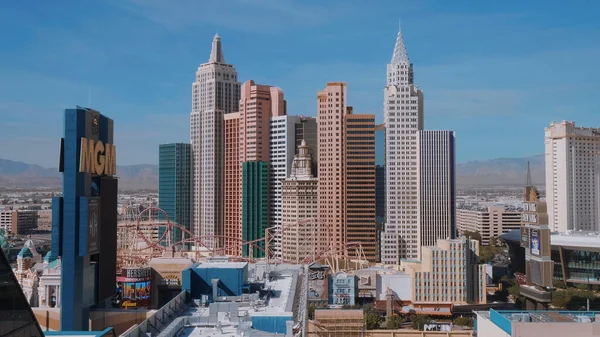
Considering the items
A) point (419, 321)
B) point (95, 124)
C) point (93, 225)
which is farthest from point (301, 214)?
point (93, 225)

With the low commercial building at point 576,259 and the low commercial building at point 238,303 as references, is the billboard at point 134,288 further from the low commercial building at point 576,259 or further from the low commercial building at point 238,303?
the low commercial building at point 576,259

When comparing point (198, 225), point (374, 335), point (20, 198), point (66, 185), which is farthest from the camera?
point (20, 198)

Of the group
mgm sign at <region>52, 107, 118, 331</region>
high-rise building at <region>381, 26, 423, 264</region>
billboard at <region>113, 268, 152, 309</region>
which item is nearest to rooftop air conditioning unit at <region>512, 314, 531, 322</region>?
mgm sign at <region>52, 107, 118, 331</region>

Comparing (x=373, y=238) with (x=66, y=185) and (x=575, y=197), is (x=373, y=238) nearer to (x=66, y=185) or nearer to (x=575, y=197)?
(x=575, y=197)

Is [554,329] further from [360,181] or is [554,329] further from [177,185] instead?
[177,185]

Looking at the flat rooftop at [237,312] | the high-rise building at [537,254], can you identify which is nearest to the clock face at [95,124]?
the flat rooftop at [237,312]

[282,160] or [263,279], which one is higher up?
[282,160]

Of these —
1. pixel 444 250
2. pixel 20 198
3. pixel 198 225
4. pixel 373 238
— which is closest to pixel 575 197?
pixel 373 238
